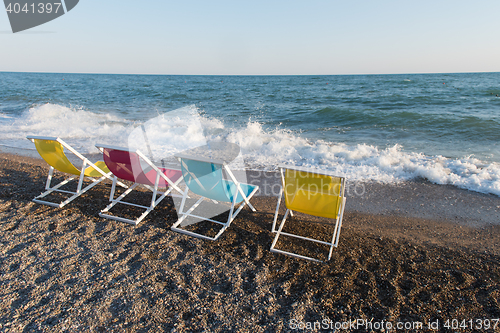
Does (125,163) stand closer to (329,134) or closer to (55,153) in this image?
(55,153)

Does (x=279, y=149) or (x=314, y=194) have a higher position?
(x=314, y=194)

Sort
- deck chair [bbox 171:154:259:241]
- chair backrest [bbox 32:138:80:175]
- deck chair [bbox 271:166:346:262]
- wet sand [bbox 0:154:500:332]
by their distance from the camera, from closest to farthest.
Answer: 1. wet sand [bbox 0:154:500:332]
2. deck chair [bbox 271:166:346:262]
3. deck chair [bbox 171:154:259:241]
4. chair backrest [bbox 32:138:80:175]

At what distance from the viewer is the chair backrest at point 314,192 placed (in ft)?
10.6

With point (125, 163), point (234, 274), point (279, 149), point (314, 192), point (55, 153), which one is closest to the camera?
point (234, 274)

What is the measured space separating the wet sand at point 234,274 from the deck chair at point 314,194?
0.37 metres

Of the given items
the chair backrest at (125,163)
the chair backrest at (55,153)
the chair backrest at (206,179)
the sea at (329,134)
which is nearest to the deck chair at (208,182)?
the chair backrest at (206,179)

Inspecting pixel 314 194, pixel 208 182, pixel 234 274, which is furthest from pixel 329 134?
pixel 234 274

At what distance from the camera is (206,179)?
357cm

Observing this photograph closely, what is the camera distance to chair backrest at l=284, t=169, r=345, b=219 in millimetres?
3232

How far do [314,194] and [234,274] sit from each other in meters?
1.30

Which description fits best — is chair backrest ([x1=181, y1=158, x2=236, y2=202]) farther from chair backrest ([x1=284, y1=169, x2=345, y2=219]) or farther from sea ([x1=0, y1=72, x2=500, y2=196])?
sea ([x1=0, y1=72, x2=500, y2=196])

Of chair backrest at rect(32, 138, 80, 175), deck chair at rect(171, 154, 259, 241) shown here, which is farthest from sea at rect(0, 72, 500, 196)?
deck chair at rect(171, 154, 259, 241)

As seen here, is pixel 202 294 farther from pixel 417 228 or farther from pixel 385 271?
pixel 417 228

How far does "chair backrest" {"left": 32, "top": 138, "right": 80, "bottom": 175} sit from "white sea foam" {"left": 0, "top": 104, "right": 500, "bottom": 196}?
2.10 meters
